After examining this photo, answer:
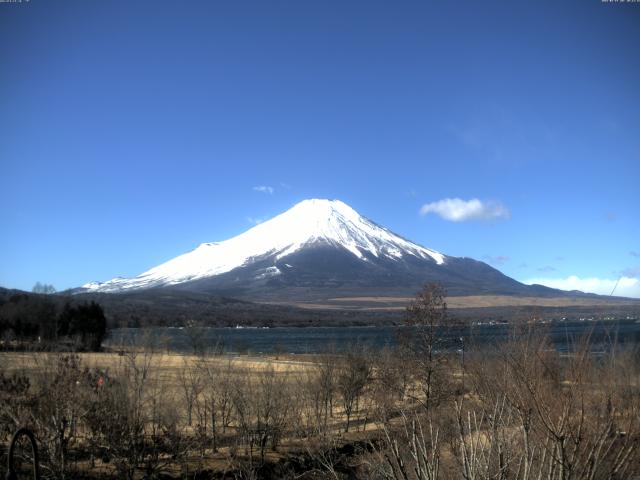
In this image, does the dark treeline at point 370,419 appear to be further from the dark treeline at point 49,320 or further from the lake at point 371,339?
the dark treeline at point 49,320

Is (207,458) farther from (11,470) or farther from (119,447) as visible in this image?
(11,470)

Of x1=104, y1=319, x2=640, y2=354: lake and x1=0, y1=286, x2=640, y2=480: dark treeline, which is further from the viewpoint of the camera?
x1=104, y1=319, x2=640, y2=354: lake

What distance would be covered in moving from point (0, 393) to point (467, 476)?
10225mm

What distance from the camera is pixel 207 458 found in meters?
16.3

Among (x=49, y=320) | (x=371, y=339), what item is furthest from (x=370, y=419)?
(x=49, y=320)

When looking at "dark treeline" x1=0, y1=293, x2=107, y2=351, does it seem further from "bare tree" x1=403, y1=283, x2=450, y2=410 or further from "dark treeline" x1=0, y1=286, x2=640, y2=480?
"bare tree" x1=403, y1=283, x2=450, y2=410

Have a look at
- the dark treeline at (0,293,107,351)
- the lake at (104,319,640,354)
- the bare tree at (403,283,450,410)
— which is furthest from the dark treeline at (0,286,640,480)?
the dark treeline at (0,293,107,351)

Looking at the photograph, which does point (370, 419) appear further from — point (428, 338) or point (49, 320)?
point (49, 320)

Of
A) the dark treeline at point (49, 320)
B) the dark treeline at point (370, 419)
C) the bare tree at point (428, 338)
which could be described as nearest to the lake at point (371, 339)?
the bare tree at point (428, 338)

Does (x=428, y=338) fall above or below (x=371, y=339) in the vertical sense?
above

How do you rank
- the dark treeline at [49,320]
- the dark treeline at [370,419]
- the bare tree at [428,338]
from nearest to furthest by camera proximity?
1. the dark treeline at [370,419]
2. the bare tree at [428,338]
3. the dark treeline at [49,320]

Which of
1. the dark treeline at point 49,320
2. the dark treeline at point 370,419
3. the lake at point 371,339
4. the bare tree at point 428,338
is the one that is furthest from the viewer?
the dark treeline at point 49,320

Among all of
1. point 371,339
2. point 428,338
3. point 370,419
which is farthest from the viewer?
point 371,339

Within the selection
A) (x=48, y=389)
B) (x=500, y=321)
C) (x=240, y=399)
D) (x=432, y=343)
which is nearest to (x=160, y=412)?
(x=240, y=399)
